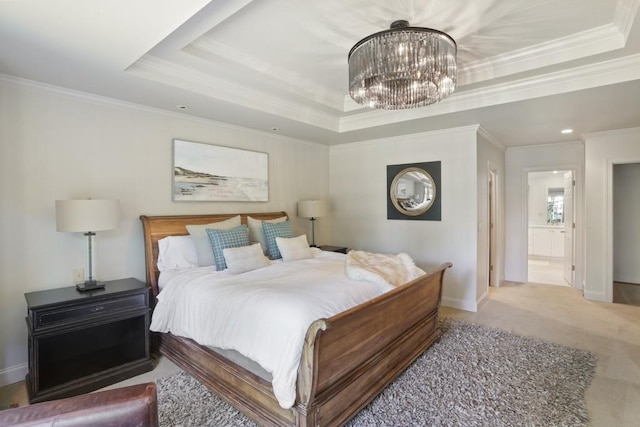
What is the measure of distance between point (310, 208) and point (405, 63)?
2929 mm

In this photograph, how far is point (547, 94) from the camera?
3068 mm

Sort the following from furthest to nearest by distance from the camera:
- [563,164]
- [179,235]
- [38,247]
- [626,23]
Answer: [563,164] < [179,235] < [38,247] < [626,23]

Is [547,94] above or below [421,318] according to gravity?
above

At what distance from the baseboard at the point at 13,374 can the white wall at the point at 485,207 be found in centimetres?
488

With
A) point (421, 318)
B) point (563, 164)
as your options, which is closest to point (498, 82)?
point (421, 318)

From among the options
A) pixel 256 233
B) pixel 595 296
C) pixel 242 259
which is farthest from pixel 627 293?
pixel 242 259

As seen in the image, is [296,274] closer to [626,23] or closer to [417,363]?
[417,363]

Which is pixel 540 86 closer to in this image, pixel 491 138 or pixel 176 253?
pixel 491 138

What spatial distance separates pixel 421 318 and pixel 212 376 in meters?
1.87

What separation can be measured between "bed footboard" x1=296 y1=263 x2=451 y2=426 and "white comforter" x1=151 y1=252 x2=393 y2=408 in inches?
4.5

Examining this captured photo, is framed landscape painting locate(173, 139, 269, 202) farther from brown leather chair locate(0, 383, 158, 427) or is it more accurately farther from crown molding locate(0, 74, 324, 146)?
brown leather chair locate(0, 383, 158, 427)

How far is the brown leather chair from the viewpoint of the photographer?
941mm

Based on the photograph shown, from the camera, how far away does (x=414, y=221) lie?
4.91 metres

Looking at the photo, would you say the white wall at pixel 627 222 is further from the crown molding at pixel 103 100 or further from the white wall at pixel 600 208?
the crown molding at pixel 103 100
